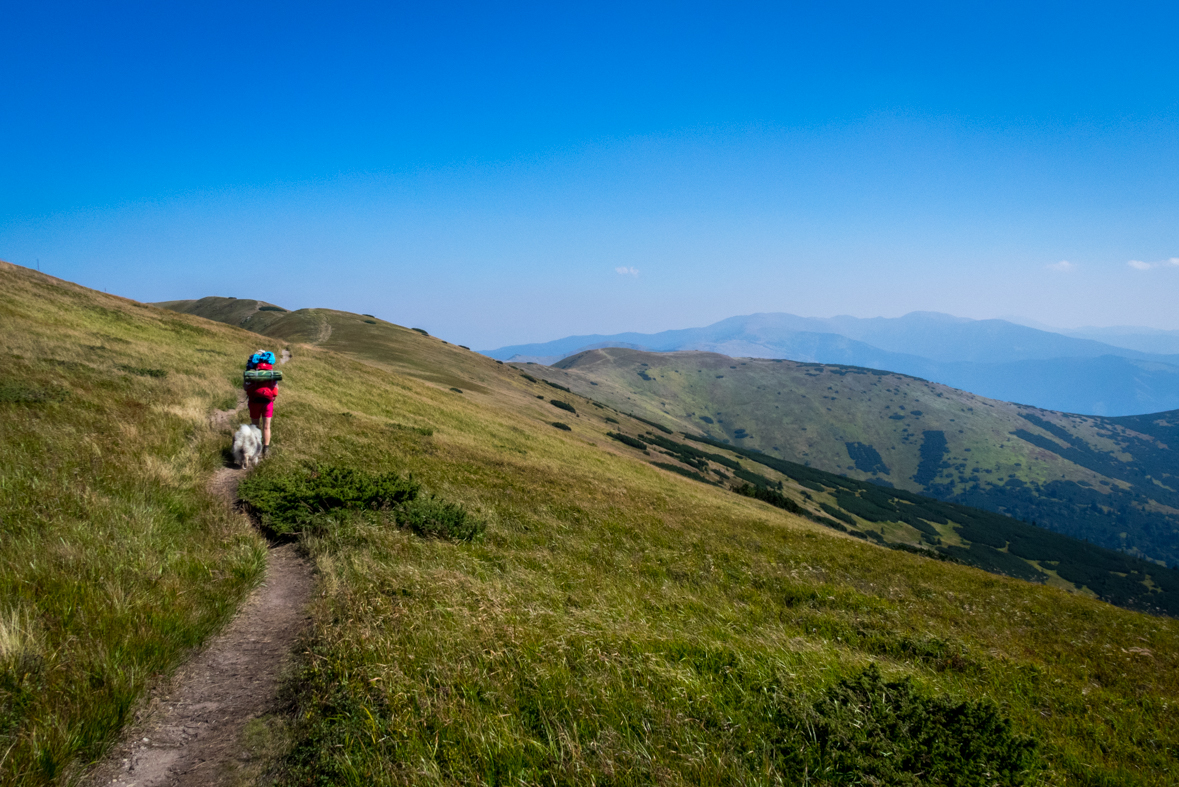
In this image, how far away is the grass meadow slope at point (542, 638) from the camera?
398 cm

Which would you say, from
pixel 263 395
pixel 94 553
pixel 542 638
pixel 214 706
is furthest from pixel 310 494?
pixel 542 638

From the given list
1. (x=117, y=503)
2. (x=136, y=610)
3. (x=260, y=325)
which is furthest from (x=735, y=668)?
(x=260, y=325)

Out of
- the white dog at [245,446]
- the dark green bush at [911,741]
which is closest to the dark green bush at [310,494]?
the white dog at [245,446]

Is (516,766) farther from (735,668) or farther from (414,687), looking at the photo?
(735,668)

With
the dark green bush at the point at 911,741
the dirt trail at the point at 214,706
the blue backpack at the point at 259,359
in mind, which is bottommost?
the dirt trail at the point at 214,706

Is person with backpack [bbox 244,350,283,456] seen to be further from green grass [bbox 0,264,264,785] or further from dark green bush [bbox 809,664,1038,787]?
dark green bush [bbox 809,664,1038,787]

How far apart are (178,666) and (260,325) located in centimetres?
10503

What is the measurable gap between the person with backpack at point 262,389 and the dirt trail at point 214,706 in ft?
28.3

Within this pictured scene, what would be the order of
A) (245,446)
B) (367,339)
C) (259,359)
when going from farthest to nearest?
(367,339) → (259,359) → (245,446)

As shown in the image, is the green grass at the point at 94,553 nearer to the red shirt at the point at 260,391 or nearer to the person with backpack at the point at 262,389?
the person with backpack at the point at 262,389

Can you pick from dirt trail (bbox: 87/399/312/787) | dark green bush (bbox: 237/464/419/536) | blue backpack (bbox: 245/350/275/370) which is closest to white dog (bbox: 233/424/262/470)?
dark green bush (bbox: 237/464/419/536)

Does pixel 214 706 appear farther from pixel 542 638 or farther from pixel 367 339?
pixel 367 339

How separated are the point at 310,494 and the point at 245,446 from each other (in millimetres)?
4124

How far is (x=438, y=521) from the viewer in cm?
1026
